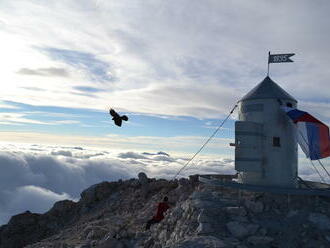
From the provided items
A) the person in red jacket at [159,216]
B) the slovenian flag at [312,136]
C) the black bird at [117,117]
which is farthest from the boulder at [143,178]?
the slovenian flag at [312,136]

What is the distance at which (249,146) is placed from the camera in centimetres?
1652

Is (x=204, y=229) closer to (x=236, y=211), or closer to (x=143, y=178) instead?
(x=236, y=211)

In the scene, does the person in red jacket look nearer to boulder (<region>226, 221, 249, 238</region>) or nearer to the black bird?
the black bird

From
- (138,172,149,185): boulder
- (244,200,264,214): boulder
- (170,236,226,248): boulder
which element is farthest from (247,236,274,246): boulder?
(138,172,149,185): boulder

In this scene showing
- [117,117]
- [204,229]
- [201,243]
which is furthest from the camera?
[117,117]

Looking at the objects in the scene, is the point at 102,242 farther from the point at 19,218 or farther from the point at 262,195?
the point at 19,218

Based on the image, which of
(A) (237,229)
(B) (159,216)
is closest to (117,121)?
(B) (159,216)

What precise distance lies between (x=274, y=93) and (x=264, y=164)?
3180 mm

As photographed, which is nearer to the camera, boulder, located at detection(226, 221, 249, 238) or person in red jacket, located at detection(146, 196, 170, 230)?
boulder, located at detection(226, 221, 249, 238)

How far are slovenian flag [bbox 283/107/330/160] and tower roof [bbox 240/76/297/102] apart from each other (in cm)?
75

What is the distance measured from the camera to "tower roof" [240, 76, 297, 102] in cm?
1694

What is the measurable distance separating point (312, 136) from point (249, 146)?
301 centimetres

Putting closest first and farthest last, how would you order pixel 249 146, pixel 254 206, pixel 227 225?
pixel 227 225
pixel 254 206
pixel 249 146

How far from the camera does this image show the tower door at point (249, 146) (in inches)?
647
